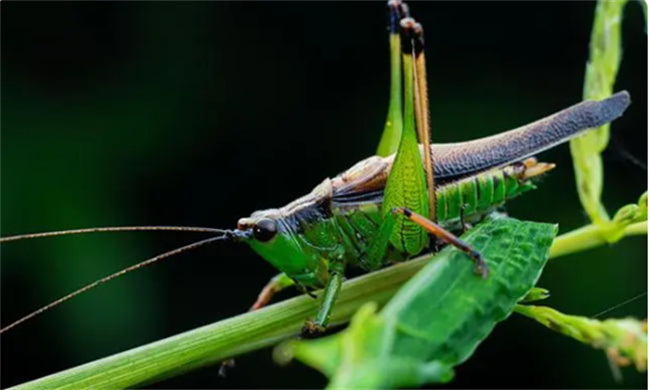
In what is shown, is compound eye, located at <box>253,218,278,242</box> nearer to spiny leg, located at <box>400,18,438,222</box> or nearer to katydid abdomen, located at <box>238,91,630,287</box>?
katydid abdomen, located at <box>238,91,630,287</box>

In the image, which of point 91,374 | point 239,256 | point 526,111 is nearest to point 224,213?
point 239,256

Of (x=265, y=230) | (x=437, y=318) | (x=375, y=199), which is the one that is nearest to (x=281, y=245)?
(x=265, y=230)

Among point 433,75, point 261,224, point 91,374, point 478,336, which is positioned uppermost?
point 433,75

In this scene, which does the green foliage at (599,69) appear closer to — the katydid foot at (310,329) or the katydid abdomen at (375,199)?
the katydid abdomen at (375,199)

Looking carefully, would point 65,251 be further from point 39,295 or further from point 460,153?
point 460,153

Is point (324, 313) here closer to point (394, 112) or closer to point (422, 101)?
point (422, 101)

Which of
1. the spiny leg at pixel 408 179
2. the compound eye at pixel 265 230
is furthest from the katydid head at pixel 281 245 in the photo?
the spiny leg at pixel 408 179

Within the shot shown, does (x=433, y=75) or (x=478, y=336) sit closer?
(x=478, y=336)

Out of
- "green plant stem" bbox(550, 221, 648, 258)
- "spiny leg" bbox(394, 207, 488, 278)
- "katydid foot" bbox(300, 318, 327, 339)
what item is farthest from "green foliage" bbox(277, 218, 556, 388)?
"katydid foot" bbox(300, 318, 327, 339)
